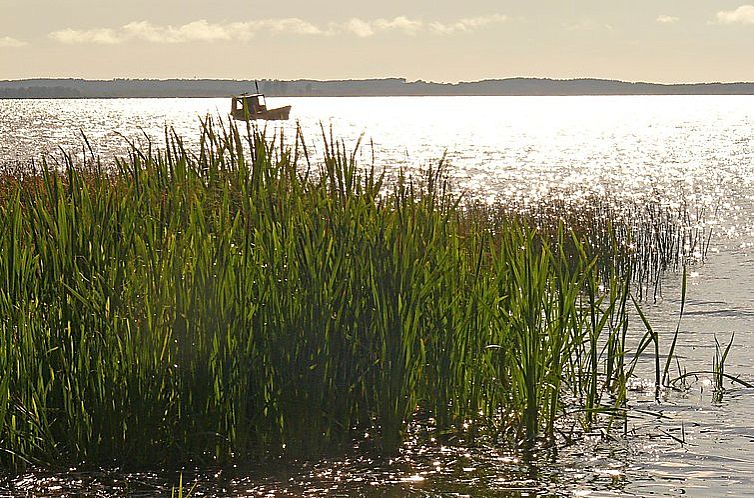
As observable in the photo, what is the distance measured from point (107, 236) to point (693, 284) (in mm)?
15781

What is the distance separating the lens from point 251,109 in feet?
358

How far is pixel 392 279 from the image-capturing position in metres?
8.16

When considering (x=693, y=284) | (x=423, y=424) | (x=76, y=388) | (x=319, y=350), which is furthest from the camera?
(x=693, y=284)

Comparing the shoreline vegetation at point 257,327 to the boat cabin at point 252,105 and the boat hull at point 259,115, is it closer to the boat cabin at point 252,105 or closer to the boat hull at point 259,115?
the boat hull at point 259,115

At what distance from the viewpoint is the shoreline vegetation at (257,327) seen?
7668 millimetres

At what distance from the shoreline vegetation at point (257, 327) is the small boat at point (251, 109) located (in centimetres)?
79

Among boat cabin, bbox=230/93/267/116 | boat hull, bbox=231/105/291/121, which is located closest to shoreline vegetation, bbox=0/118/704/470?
boat hull, bbox=231/105/291/121

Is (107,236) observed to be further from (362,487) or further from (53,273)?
(362,487)

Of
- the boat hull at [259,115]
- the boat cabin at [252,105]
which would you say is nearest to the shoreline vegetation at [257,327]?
the boat hull at [259,115]

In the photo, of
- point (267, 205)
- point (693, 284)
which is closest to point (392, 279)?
point (267, 205)

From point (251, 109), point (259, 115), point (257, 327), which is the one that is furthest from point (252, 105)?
point (257, 327)

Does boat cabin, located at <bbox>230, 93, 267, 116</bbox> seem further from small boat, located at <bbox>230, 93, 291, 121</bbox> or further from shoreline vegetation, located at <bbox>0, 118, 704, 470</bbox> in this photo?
shoreline vegetation, located at <bbox>0, 118, 704, 470</bbox>

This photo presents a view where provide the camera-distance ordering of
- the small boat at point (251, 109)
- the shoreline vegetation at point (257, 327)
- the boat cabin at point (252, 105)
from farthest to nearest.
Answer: the boat cabin at point (252, 105) < the small boat at point (251, 109) < the shoreline vegetation at point (257, 327)

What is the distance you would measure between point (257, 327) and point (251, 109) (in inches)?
4050
